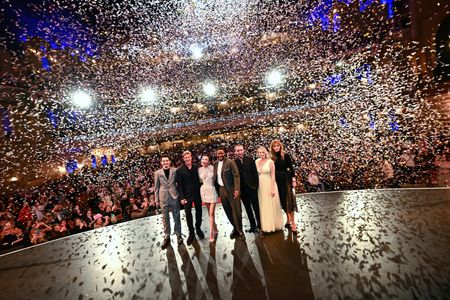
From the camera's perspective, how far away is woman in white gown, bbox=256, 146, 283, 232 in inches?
164

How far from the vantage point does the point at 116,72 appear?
63.6 ft

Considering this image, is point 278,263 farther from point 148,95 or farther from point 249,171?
point 148,95

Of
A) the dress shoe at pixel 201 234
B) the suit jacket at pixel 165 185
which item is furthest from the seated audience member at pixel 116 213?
the dress shoe at pixel 201 234

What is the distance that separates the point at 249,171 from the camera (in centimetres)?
426

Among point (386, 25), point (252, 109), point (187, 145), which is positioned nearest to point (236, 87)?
point (252, 109)

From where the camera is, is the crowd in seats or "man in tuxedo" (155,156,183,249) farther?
the crowd in seats

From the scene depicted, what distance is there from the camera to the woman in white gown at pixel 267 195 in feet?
13.6

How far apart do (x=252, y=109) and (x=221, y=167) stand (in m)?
19.7

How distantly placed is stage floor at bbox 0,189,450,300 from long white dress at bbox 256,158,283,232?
0.71 ft

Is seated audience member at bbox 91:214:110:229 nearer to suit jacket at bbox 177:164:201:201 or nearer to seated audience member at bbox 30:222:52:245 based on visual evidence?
seated audience member at bbox 30:222:52:245

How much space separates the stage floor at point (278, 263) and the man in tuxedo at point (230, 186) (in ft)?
1.16

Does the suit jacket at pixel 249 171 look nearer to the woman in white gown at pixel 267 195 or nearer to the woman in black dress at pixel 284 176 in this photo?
the woman in white gown at pixel 267 195

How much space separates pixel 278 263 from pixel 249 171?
1639 mm

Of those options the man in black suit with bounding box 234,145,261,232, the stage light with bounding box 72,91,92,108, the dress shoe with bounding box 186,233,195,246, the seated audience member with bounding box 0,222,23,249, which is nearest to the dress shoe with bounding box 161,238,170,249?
the dress shoe with bounding box 186,233,195,246
